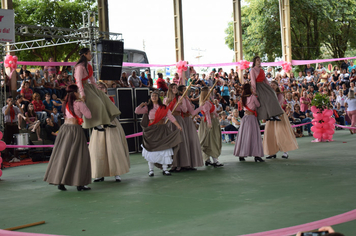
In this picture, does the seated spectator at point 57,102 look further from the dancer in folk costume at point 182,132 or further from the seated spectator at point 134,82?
the dancer in folk costume at point 182,132

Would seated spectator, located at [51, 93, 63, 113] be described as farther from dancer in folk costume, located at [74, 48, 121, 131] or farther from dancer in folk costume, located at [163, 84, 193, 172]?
dancer in folk costume, located at [74, 48, 121, 131]

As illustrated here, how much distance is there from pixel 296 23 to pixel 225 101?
17.2 meters

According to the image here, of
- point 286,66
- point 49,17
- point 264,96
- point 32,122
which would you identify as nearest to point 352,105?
point 264,96

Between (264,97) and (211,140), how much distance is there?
1.52 meters

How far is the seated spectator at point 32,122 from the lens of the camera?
490 inches

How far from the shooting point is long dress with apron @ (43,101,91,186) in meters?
6.35

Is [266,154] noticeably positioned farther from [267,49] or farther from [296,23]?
[296,23]

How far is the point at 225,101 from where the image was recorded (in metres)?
17.9

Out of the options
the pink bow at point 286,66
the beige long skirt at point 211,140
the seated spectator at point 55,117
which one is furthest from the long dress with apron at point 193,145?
the pink bow at point 286,66

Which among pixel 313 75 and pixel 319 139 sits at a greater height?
pixel 313 75

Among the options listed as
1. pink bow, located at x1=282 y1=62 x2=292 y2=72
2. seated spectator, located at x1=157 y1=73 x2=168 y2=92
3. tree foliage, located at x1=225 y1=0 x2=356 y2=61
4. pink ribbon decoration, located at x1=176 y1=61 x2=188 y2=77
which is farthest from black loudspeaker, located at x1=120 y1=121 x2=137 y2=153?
tree foliage, located at x1=225 y1=0 x2=356 y2=61

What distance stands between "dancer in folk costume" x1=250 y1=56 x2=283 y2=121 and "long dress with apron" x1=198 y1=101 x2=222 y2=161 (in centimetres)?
103

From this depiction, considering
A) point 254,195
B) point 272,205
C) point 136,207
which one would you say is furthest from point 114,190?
point 272,205

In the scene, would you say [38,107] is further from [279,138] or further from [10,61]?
[279,138]
